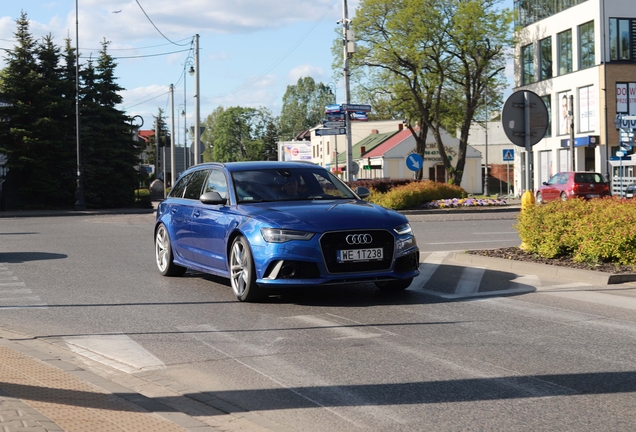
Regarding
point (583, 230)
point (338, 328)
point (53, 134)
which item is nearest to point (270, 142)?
point (53, 134)

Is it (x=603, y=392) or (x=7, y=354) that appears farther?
(x=7, y=354)

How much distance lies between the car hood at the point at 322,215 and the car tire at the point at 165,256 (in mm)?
2498

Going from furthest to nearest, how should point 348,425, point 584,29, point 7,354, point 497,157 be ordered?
point 497,157 < point 584,29 < point 7,354 < point 348,425

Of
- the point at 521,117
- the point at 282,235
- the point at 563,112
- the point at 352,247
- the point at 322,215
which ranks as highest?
the point at 563,112

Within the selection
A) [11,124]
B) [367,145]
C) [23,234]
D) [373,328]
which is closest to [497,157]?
[367,145]

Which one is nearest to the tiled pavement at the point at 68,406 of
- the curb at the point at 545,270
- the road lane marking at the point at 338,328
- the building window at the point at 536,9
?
the road lane marking at the point at 338,328

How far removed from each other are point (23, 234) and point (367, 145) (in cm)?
7269

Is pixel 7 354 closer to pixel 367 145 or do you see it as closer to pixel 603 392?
pixel 603 392

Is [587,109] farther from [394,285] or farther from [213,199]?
[213,199]

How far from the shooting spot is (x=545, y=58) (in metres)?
57.0

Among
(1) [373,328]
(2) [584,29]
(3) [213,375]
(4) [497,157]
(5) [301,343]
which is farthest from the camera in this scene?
(4) [497,157]

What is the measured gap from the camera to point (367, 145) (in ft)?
310

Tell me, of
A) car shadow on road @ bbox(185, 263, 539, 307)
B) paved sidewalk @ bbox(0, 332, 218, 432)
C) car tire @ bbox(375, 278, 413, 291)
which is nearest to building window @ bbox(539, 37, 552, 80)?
car shadow on road @ bbox(185, 263, 539, 307)

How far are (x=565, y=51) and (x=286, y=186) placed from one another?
1854 inches
